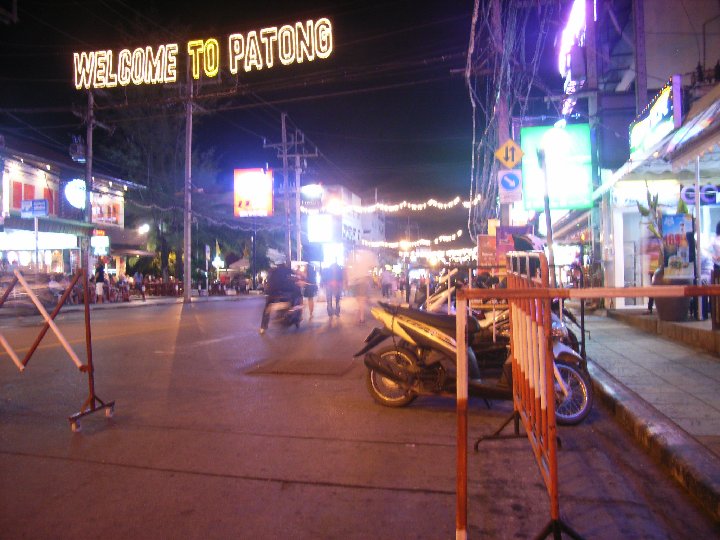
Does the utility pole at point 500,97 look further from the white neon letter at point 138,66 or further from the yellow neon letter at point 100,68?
the yellow neon letter at point 100,68

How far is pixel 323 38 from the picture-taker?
66.4ft

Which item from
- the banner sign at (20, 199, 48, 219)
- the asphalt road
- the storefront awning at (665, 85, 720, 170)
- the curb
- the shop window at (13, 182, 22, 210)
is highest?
the shop window at (13, 182, 22, 210)

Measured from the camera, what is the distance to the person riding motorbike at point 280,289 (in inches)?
563

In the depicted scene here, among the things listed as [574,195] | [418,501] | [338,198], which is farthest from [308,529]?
[338,198]

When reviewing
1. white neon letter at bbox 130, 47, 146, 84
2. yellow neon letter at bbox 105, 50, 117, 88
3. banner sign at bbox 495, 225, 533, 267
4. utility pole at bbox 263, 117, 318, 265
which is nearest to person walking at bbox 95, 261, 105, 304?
yellow neon letter at bbox 105, 50, 117, 88

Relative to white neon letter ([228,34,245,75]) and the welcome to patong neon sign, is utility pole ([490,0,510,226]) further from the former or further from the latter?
white neon letter ([228,34,245,75])

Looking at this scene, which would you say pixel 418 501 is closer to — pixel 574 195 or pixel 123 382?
pixel 123 382

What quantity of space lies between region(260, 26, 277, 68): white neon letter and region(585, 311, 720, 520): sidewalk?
1557 centimetres

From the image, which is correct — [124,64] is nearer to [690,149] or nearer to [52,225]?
[52,225]

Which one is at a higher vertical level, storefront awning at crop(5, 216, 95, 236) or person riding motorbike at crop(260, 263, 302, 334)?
storefront awning at crop(5, 216, 95, 236)

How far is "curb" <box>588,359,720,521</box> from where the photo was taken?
381 centimetres

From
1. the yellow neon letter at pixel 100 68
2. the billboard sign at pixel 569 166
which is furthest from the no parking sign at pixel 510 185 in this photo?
the yellow neon letter at pixel 100 68

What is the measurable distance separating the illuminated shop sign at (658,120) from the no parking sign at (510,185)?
2679mm

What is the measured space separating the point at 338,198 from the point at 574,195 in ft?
162
